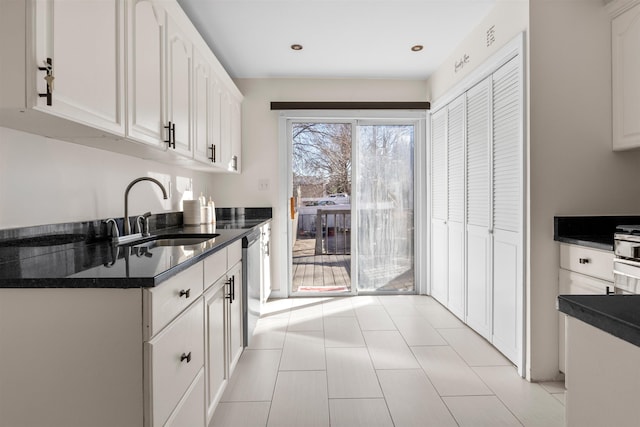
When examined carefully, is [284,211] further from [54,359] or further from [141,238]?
[54,359]

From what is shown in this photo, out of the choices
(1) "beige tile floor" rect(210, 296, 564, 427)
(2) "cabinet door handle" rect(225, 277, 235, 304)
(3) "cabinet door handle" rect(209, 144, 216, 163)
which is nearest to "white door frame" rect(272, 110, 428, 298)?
(1) "beige tile floor" rect(210, 296, 564, 427)

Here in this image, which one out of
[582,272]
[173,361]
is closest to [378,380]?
[582,272]

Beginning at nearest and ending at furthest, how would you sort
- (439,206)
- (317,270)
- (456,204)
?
(456,204)
(439,206)
(317,270)

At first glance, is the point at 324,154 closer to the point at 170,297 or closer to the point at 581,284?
the point at 581,284

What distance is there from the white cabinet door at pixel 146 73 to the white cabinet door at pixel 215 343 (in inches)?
33.3

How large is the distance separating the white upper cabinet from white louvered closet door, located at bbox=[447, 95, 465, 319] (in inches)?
88.2

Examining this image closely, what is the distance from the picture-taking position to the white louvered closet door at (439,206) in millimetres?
3846

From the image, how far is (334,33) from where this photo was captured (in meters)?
3.16

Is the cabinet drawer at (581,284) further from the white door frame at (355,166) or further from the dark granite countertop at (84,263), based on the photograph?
the white door frame at (355,166)

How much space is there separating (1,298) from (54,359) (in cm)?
23

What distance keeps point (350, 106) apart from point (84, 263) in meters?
3.42

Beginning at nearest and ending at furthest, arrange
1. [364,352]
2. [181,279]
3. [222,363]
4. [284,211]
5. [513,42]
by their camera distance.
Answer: [181,279], [222,363], [513,42], [364,352], [284,211]

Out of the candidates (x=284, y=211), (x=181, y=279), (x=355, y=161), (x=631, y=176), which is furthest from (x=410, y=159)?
(x=181, y=279)

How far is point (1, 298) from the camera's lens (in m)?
1.06
